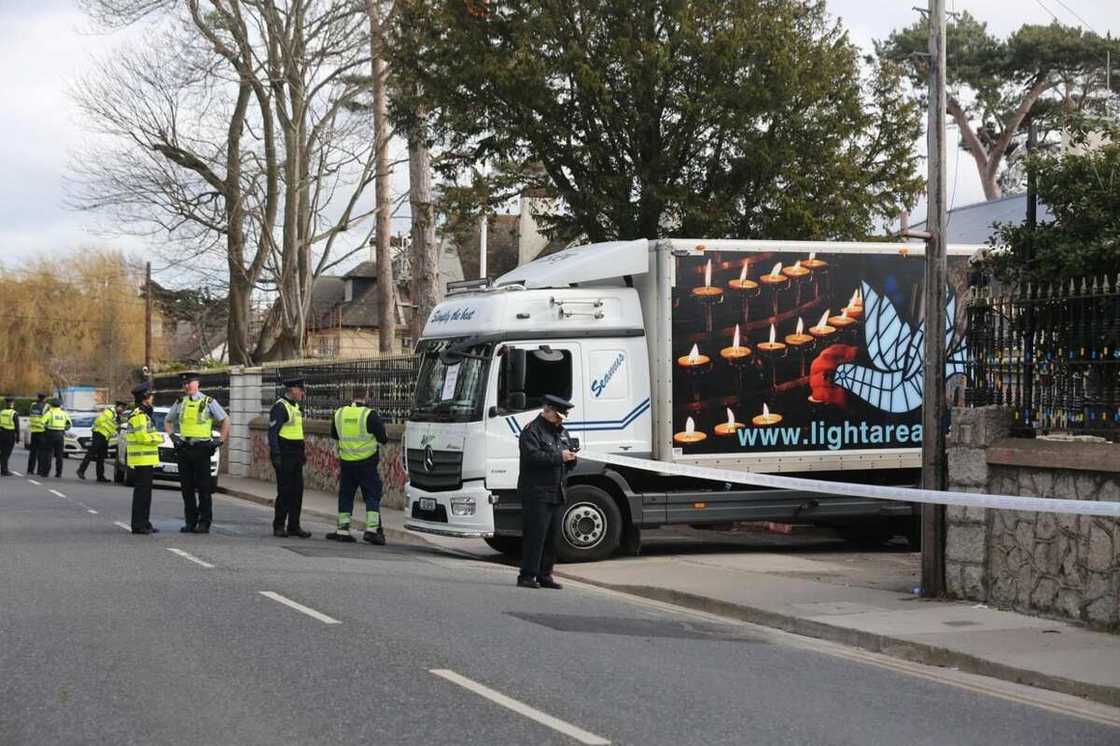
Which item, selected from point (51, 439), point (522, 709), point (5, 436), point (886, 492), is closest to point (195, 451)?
point (886, 492)

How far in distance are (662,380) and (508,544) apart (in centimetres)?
296

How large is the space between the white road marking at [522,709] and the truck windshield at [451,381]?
279 inches

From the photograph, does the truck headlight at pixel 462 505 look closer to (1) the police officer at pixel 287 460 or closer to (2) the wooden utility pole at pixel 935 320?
(1) the police officer at pixel 287 460

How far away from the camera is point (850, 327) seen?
16.3 metres

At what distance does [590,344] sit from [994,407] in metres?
5.00

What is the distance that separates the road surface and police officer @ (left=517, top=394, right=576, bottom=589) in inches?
18.4

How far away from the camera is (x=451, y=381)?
1592cm

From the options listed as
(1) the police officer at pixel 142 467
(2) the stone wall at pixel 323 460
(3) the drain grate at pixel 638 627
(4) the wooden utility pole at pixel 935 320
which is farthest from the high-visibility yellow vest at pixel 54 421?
(4) the wooden utility pole at pixel 935 320

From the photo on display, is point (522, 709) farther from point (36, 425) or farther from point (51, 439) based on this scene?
point (36, 425)

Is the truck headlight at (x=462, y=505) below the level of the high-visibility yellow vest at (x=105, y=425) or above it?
below

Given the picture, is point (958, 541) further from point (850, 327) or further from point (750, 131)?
point (750, 131)

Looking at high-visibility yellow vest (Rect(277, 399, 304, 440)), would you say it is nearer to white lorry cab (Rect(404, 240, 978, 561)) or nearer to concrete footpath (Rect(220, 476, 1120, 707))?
white lorry cab (Rect(404, 240, 978, 561))

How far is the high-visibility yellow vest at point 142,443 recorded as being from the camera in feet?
55.0

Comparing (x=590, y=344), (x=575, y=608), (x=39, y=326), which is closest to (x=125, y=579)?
(x=575, y=608)
